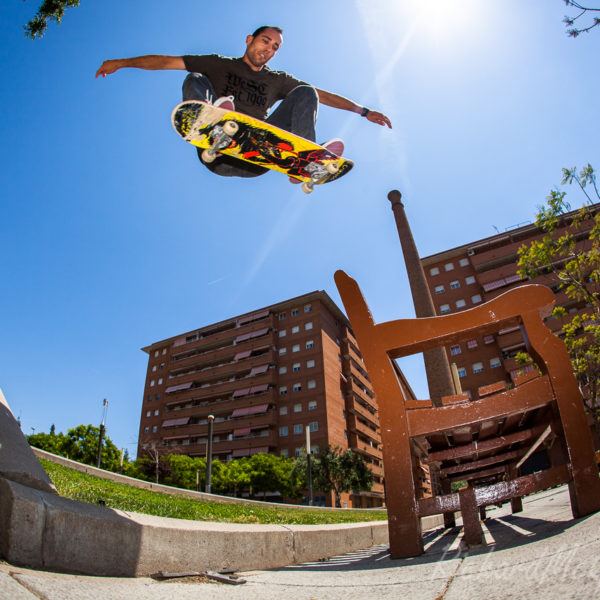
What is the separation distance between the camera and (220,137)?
471 centimetres

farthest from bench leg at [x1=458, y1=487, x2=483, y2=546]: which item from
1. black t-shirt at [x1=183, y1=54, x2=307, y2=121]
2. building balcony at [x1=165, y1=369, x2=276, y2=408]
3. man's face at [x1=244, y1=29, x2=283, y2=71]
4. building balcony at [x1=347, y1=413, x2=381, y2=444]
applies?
building balcony at [x1=347, y1=413, x2=381, y2=444]

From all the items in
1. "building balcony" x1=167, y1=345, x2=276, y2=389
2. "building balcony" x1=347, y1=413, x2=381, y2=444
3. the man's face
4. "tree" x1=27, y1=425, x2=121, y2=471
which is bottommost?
"tree" x1=27, y1=425, x2=121, y2=471

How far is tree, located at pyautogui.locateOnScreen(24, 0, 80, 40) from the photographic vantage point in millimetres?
4133

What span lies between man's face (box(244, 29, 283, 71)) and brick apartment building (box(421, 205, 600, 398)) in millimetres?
33227

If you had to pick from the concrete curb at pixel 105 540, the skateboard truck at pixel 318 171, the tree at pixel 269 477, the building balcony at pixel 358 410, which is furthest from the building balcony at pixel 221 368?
the concrete curb at pixel 105 540

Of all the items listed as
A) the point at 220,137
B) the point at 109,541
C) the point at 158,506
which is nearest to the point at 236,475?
Answer: the point at 158,506

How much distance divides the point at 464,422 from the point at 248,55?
16.2ft

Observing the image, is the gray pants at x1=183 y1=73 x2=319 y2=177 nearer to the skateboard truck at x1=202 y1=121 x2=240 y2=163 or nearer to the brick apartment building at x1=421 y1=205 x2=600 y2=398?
the skateboard truck at x1=202 y1=121 x2=240 y2=163

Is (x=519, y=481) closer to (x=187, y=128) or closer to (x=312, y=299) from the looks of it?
(x=187, y=128)

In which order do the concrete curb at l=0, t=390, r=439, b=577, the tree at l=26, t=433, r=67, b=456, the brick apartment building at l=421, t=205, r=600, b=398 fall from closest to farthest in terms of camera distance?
1. the concrete curb at l=0, t=390, r=439, b=577
2. the tree at l=26, t=433, r=67, b=456
3. the brick apartment building at l=421, t=205, r=600, b=398

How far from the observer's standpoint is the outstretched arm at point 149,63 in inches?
181

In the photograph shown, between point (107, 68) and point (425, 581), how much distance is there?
18.6ft

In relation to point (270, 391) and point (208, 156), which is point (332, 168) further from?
point (270, 391)

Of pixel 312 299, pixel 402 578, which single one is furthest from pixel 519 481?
pixel 312 299
